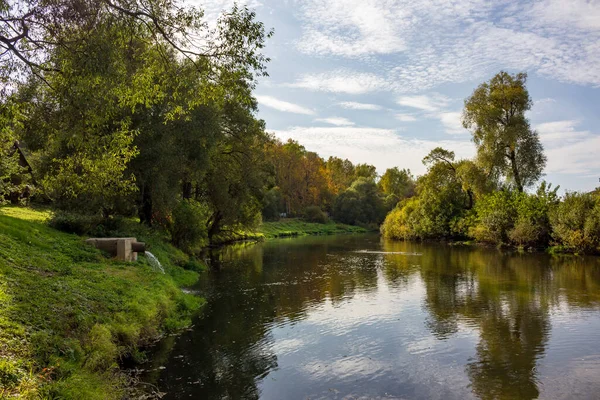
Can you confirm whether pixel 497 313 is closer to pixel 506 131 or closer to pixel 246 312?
pixel 246 312

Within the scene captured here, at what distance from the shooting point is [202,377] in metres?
11.1

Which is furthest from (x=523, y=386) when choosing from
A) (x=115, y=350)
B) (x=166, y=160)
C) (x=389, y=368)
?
(x=166, y=160)

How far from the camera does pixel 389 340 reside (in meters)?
14.5

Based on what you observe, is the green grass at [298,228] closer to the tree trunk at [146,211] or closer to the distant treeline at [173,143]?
the distant treeline at [173,143]

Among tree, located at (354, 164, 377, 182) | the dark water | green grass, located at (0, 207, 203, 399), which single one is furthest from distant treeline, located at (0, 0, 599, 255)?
tree, located at (354, 164, 377, 182)

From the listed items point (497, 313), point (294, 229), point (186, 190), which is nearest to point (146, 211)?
point (186, 190)

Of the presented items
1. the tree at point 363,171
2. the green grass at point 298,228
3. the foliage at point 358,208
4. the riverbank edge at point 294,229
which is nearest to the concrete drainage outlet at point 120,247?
the riverbank edge at point 294,229

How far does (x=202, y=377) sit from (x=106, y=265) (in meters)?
7.91

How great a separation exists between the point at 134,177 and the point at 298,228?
6355 centimetres

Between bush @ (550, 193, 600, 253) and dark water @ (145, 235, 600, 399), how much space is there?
12252mm

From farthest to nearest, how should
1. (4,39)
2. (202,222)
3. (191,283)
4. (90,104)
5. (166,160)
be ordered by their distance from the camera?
(202,222)
(166,160)
(191,283)
(90,104)
(4,39)

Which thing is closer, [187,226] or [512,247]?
[187,226]

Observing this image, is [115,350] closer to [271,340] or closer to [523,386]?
[271,340]

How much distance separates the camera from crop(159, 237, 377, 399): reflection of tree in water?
11.0 m
